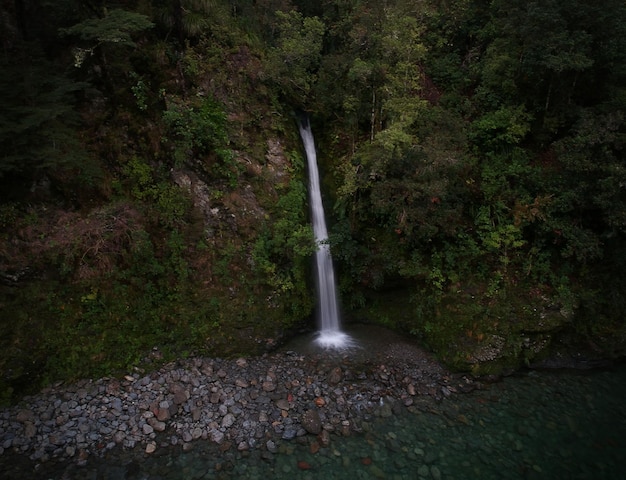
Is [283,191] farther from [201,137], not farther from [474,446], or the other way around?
[474,446]

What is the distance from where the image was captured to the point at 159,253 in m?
9.79

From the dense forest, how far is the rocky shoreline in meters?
0.54

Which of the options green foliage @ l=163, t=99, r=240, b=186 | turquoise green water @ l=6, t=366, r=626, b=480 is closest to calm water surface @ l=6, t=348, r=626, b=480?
turquoise green water @ l=6, t=366, r=626, b=480

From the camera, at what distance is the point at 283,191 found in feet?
38.8

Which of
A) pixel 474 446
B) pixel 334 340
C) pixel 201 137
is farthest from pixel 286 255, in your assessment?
pixel 474 446

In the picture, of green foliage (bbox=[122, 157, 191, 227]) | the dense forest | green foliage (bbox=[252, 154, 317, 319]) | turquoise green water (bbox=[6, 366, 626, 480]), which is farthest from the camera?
green foliage (bbox=[252, 154, 317, 319])

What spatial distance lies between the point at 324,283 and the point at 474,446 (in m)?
5.90

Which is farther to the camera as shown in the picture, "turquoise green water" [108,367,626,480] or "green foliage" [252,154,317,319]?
"green foliage" [252,154,317,319]

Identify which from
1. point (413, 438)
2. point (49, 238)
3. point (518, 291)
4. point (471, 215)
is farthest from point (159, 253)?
point (518, 291)

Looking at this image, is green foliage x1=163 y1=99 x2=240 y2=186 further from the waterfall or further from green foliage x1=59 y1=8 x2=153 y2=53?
the waterfall

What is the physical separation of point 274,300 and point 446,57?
11.7m

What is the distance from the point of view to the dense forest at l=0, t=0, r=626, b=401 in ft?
27.6

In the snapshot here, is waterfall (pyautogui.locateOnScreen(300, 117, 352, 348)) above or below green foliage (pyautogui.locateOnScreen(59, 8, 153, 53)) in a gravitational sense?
below

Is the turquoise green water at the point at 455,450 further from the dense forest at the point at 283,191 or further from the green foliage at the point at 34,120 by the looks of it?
the green foliage at the point at 34,120
